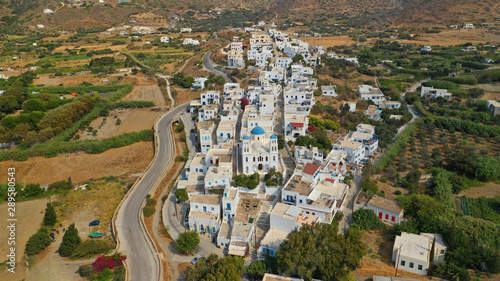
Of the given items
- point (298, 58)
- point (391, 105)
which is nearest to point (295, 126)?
point (391, 105)

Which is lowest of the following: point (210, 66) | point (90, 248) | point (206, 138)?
point (90, 248)

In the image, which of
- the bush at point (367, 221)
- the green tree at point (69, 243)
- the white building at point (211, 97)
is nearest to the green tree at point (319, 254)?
the bush at point (367, 221)

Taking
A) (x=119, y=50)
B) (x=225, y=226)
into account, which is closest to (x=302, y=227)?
(x=225, y=226)

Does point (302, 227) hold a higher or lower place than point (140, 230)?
higher

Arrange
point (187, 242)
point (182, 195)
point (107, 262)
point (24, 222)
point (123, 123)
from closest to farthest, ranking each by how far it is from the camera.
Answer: point (107, 262)
point (187, 242)
point (182, 195)
point (24, 222)
point (123, 123)

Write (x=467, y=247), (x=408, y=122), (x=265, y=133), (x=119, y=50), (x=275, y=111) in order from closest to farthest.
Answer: (x=467, y=247) → (x=265, y=133) → (x=275, y=111) → (x=408, y=122) → (x=119, y=50)

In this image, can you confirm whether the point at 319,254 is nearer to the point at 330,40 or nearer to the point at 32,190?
the point at 32,190

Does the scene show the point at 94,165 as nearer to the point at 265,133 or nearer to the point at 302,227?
the point at 265,133

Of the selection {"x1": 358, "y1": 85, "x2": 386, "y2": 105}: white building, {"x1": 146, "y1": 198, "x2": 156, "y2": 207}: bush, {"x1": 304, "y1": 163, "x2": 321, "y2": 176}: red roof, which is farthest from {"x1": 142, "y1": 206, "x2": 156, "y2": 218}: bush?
{"x1": 358, "y1": 85, "x2": 386, "y2": 105}: white building
